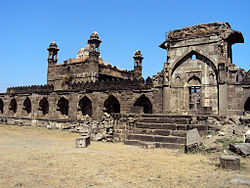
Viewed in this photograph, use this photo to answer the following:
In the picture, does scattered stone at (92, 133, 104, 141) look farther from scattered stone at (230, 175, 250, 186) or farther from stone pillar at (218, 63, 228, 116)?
scattered stone at (230, 175, 250, 186)

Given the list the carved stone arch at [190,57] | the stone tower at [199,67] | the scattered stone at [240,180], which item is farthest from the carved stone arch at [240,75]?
the scattered stone at [240,180]

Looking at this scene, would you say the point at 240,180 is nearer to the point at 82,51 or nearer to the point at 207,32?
the point at 207,32

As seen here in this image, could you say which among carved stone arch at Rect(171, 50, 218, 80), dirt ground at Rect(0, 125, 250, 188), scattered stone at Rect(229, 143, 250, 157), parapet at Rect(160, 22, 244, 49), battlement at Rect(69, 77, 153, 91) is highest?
parapet at Rect(160, 22, 244, 49)

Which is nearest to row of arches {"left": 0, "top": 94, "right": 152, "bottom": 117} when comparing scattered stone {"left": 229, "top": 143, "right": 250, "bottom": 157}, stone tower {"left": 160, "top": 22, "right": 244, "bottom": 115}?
stone tower {"left": 160, "top": 22, "right": 244, "bottom": 115}

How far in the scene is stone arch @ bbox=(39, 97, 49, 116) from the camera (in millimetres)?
Result: 24878

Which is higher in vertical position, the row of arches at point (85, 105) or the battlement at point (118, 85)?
the battlement at point (118, 85)

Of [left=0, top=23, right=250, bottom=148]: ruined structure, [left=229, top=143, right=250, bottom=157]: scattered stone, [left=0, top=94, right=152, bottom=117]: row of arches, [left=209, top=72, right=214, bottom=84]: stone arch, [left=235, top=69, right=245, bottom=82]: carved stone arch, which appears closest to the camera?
[left=229, top=143, right=250, bottom=157]: scattered stone

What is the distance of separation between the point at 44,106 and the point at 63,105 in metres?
2.96

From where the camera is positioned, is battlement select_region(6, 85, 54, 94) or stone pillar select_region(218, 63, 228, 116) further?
battlement select_region(6, 85, 54, 94)

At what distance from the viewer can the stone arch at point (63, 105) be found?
23.2 metres

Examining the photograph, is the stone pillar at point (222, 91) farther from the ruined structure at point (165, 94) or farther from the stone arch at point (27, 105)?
the stone arch at point (27, 105)

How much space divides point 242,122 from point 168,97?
630 centimetres

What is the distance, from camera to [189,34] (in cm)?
1631

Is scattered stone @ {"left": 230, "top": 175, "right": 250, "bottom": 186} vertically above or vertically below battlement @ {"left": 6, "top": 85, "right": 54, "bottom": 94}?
below
